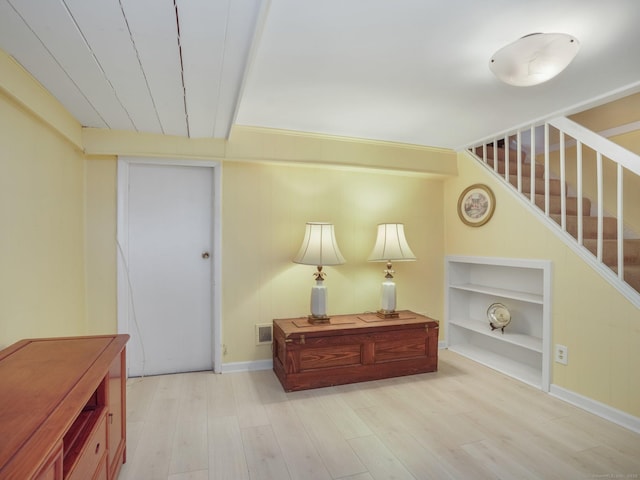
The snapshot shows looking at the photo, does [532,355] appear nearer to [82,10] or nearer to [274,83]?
[274,83]

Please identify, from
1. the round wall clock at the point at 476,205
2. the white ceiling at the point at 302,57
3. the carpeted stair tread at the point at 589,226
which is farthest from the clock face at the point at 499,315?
the white ceiling at the point at 302,57

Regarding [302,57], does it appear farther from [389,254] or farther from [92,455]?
[92,455]

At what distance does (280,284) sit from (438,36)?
2190 mm

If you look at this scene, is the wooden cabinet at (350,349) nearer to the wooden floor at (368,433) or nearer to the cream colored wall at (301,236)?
the wooden floor at (368,433)

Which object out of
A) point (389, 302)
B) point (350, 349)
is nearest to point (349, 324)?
point (350, 349)

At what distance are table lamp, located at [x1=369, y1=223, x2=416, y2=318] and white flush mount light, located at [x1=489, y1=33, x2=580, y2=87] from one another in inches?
61.7

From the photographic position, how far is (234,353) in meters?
2.92

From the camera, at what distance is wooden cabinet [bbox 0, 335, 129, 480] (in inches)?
32.3

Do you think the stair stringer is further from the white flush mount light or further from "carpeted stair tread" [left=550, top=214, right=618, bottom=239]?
the white flush mount light

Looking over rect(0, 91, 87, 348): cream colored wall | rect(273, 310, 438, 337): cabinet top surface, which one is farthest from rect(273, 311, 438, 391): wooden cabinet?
rect(0, 91, 87, 348): cream colored wall

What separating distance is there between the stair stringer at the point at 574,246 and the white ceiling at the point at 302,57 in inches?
23.9

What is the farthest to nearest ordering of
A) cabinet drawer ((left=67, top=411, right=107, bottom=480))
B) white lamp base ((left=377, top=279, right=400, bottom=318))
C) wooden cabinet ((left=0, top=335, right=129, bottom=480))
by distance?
white lamp base ((left=377, top=279, right=400, bottom=318)), cabinet drawer ((left=67, top=411, right=107, bottom=480)), wooden cabinet ((left=0, top=335, right=129, bottom=480))

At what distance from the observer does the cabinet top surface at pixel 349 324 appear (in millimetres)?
2606

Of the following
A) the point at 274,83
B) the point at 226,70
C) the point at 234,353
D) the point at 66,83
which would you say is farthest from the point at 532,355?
the point at 66,83
